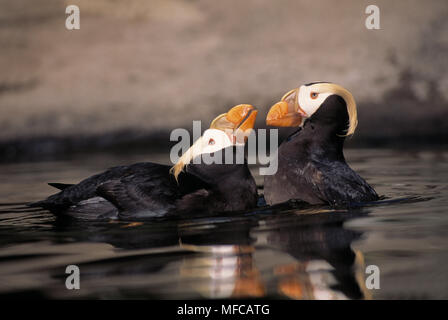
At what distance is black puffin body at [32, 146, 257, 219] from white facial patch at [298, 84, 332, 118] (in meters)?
0.84

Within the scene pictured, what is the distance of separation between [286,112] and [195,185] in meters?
1.16

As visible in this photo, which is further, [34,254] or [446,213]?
[446,213]

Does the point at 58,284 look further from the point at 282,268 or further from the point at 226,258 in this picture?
the point at 282,268

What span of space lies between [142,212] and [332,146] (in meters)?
Answer: 1.75

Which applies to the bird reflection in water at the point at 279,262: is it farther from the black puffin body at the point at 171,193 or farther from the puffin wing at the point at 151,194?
the puffin wing at the point at 151,194

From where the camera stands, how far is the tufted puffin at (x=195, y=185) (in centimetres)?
482

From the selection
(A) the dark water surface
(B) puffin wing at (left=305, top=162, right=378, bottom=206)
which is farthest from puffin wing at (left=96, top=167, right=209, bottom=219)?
(B) puffin wing at (left=305, top=162, right=378, bottom=206)

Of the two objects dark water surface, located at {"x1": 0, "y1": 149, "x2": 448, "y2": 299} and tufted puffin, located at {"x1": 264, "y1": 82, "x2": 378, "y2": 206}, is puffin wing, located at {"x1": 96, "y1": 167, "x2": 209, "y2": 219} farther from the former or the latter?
tufted puffin, located at {"x1": 264, "y1": 82, "x2": 378, "y2": 206}

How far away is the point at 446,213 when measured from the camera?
468 centimetres

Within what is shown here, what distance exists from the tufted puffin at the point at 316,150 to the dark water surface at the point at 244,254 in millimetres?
193

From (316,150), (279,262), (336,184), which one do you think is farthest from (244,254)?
(316,150)

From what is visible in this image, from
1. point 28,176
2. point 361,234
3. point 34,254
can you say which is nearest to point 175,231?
point 34,254

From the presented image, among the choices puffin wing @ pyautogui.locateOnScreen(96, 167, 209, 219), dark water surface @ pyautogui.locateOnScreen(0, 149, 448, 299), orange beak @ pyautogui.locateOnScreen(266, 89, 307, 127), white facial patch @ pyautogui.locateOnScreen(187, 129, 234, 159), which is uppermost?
orange beak @ pyautogui.locateOnScreen(266, 89, 307, 127)

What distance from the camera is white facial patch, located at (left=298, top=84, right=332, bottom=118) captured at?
5364mm
